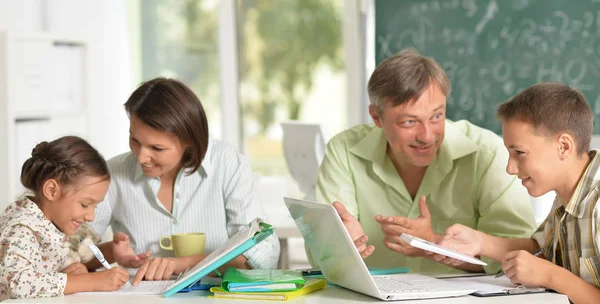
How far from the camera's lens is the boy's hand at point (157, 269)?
80.0 inches

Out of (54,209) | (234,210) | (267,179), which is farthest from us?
(267,179)

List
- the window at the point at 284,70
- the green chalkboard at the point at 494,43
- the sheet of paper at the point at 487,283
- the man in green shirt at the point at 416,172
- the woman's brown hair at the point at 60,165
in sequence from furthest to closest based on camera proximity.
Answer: the window at the point at 284,70, the green chalkboard at the point at 494,43, the man in green shirt at the point at 416,172, the woman's brown hair at the point at 60,165, the sheet of paper at the point at 487,283

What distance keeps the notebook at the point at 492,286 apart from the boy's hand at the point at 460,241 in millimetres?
60

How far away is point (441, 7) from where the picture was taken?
4094mm

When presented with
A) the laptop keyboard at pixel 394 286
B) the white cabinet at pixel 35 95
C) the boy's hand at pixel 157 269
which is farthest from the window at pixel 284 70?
the laptop keyboard at pixel 394 286

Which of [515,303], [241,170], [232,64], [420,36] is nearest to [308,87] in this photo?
[232,64]

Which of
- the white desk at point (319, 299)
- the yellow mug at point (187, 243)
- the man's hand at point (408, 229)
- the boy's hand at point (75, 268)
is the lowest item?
the boy's hand at point (75, 268)

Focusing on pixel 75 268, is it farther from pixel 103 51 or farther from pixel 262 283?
pixel 103 51

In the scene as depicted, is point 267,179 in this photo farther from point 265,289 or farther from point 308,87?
point 265,289

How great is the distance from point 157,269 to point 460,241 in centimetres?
76

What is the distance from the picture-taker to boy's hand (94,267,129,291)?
188 centimetres

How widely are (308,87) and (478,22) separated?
177cm

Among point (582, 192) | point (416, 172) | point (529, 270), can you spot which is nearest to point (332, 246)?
point (529, 270)

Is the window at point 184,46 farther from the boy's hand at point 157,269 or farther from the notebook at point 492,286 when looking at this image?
the notebook at point 492,286
